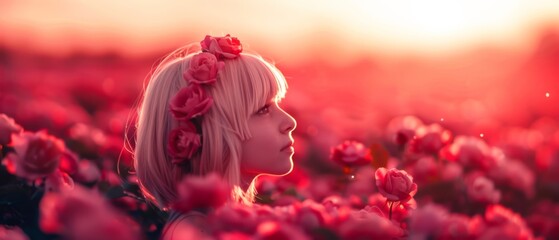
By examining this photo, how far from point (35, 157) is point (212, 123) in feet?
1.42

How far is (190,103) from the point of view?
6.12 ft

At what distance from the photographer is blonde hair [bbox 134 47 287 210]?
1924mm

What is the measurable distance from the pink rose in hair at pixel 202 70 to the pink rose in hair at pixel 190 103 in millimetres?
21

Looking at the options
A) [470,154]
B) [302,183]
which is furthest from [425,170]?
[302,183]

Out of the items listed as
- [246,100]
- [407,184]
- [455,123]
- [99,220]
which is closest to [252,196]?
[246,100]

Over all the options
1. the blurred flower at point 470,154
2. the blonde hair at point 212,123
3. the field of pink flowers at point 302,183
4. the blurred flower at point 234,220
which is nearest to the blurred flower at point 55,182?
the field of pink flowers at point 302,183

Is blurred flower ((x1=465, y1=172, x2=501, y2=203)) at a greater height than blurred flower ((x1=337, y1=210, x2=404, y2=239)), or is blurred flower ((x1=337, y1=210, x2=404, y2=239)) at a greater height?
blurred flower ((x1=465, y1=172, x2=501, y2=203))

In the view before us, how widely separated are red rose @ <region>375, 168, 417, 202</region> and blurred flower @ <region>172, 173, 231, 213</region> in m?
0.79

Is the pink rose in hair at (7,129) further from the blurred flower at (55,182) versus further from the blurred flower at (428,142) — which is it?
the blurred flower at (428,142)

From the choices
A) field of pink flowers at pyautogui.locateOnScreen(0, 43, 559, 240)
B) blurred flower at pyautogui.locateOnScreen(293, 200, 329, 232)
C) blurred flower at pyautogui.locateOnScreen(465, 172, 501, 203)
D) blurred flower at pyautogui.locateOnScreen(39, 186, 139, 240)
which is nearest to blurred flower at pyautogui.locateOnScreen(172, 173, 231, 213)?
field of pink flowers at pyautogui.locateOnScreen(0, 43, 559, 240)

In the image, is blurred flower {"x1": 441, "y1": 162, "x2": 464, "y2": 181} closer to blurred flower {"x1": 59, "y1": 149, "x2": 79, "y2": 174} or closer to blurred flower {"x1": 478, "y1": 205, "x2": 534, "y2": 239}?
blurred flower {"x1": 59, "y1": 149, "x2": 79, "y2": 174}

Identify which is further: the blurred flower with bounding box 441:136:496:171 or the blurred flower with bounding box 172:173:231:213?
the blurred flower with bounding box 441:136:496:171

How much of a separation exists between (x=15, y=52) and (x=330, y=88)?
2423 millimetres

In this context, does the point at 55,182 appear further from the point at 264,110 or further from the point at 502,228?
the point at 502,228
